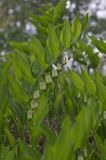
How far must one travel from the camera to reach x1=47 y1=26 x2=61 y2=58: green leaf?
83 cm

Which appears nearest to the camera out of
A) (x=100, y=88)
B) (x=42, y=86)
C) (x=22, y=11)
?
(x=100, y=88)

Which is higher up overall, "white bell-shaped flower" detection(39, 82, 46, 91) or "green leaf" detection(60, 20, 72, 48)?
"green leaf" detection(60, 20, 72, 48)

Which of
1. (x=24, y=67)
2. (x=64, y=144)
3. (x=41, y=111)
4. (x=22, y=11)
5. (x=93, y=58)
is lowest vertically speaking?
(x=64, y=144)

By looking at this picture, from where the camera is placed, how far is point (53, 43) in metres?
0.85

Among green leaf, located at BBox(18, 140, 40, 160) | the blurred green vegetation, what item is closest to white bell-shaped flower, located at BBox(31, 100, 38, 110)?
green leaf, located at BBox(18, 140, 40, 160)

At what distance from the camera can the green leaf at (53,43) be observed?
2.71ft

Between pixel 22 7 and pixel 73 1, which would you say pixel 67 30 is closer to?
pixel 73 1

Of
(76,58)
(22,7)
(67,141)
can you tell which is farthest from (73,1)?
(67,141)

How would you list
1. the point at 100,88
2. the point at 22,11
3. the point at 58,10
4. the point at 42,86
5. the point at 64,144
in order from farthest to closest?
the point at 22,11
the point at 58,10
the point at 42,86
the point at 100,88
the point at 64,144

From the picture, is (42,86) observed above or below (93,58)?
below

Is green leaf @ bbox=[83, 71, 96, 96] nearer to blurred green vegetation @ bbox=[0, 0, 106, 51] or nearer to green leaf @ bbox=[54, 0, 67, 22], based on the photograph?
green leaf @ bbox=[54, 0, 67, 22]

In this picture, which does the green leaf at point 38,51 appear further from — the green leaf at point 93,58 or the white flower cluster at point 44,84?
the green leaf at point 93,58

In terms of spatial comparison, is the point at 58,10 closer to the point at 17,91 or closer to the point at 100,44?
the point at 100,44

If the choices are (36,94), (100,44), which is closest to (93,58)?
(100,44)
